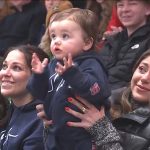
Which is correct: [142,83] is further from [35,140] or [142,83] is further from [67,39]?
[35,140]

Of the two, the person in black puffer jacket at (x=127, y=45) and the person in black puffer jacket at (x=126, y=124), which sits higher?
the person in black puffer jacket at (x=126, y=124)

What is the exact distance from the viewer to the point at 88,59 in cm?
253

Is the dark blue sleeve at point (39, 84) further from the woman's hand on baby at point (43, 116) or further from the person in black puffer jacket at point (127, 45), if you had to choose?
the person in black puffer jacket at point (127, 45)

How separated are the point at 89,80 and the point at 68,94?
0.55ft

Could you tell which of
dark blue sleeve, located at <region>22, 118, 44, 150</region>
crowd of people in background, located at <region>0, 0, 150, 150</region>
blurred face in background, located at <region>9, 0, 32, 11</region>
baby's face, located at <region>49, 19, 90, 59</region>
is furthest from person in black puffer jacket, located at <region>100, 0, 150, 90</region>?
blurred face in background, located at <region>9, 0, 32, 11</region>

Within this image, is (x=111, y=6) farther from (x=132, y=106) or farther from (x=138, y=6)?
(x=132, y=106)

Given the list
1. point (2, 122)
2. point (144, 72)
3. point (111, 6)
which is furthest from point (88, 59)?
point (111, 6)

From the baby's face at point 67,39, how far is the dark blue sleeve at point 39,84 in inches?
4.6

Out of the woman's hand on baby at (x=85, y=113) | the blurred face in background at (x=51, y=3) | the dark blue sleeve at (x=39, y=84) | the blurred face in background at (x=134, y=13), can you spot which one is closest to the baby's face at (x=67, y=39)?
the dark blue sleeve at (x=39, y=84)

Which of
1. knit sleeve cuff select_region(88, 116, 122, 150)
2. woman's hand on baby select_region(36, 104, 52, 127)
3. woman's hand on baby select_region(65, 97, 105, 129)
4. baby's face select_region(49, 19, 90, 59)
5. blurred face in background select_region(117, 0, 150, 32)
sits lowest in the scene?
blurred face in background select_region(117, 0, 150, 32)

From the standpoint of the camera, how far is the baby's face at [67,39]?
2.53 m

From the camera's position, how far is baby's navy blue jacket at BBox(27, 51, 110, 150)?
243 cm

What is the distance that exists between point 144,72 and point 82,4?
2.83 metres

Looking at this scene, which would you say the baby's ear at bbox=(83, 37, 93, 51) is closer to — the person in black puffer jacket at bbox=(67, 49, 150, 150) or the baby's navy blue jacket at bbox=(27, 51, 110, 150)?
the baby's navy blue jacket at bbox=(27, 51, 110, 150)
